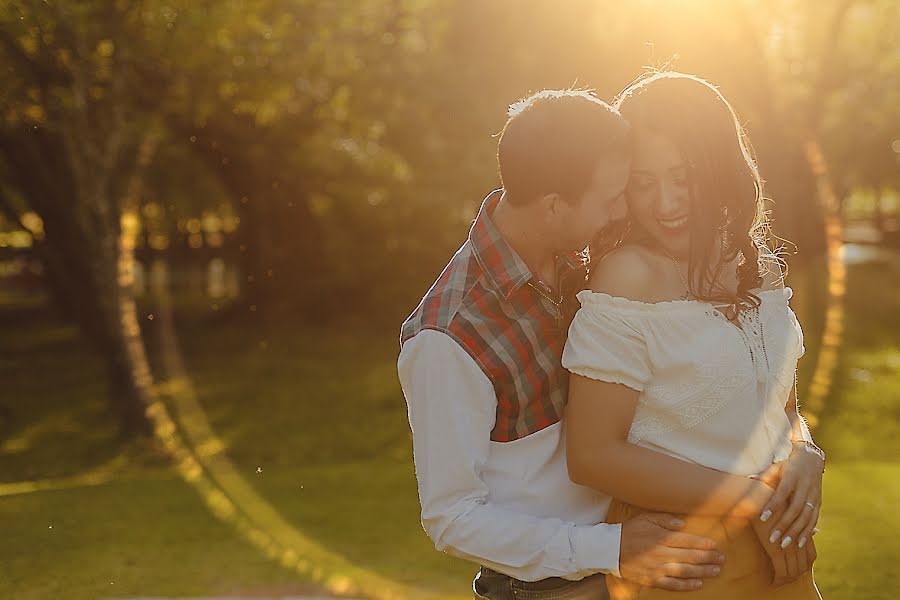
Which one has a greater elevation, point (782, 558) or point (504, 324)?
point (504, 324)

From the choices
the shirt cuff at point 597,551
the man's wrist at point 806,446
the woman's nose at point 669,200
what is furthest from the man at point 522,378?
the man's wrist at point 806,446

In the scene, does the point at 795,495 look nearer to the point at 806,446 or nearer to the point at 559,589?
the point at 806,446

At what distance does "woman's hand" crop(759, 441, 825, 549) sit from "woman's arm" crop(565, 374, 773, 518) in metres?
0.05

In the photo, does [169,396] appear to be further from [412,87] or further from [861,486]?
[861,486]

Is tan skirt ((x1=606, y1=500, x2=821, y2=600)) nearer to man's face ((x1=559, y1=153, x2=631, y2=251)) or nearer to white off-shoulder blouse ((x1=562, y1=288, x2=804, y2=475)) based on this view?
white off-shoulder blouse ((x1=562, y1=288, x2=804, y2=475))

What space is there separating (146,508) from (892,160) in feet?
121

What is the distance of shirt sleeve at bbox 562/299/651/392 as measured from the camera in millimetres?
2428

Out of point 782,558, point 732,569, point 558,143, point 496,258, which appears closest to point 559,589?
point 732,569

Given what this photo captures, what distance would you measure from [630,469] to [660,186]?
683 mm

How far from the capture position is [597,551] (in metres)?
2.49

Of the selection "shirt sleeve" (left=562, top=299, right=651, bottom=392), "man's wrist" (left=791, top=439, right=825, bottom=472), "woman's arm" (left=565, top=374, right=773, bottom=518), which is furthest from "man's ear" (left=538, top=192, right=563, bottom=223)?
"man's wrist" (left=791, top=439, right=825, bottom=472)

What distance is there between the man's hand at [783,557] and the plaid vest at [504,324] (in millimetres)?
539

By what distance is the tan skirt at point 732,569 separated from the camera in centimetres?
252

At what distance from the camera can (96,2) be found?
33.4 feet
